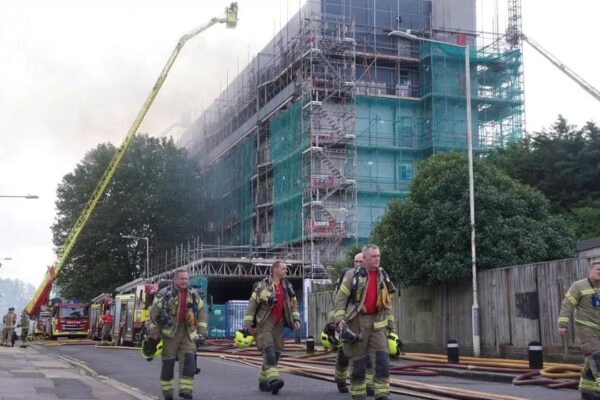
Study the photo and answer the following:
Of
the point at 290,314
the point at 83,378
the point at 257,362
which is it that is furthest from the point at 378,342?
the point at 257,362

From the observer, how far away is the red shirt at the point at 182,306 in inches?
424

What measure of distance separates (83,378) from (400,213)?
42.9 feet

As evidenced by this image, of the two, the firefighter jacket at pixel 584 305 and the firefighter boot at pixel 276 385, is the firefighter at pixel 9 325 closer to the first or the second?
the firefighter boot at pixel 276 385

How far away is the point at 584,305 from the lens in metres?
10.7

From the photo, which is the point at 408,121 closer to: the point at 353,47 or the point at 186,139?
the point at 353,47

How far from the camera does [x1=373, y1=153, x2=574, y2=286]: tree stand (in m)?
24.7

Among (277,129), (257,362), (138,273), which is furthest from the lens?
(138,273)

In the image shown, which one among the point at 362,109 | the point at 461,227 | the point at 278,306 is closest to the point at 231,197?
the point at 362,109

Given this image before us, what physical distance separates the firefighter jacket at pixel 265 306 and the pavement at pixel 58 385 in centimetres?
189

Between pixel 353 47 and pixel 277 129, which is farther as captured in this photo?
pixel 277 129

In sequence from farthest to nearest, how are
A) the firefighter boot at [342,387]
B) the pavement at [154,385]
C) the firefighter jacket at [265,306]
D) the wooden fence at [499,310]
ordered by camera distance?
the wooden fence at [499,310] < the firefighter jacket at [265,306] < the firefighter boot at [342,387] < the pavement at [154,385]

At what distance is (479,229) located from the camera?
82.2 ft

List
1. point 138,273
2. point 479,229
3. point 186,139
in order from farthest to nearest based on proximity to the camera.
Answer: point 186,139 < point 138,273 < point 479,229

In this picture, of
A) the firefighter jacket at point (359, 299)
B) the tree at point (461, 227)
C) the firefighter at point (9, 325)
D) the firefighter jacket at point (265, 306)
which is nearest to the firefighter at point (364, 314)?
the firefighter jacket at point (359, 299)
